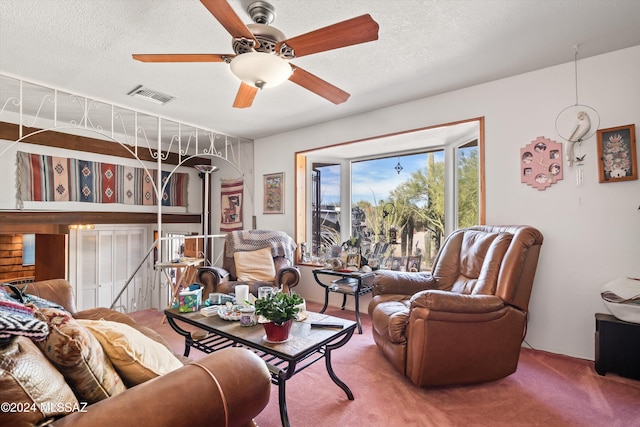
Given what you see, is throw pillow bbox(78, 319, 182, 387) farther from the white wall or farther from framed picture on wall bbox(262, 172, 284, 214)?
framed picture on wall bbox(262, 172, 284, 214)

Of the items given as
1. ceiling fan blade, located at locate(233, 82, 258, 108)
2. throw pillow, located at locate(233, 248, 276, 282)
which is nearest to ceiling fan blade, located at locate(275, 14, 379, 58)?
ceiling fan blade, located at locate(233, 82, 258, 108)

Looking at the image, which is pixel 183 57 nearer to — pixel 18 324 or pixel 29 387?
pixel 18 324

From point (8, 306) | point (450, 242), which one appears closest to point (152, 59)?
point (8, 306)

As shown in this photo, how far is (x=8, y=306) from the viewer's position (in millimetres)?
892

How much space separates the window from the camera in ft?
11.1

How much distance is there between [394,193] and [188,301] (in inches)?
108

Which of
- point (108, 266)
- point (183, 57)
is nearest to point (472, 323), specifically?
point (183, 57)

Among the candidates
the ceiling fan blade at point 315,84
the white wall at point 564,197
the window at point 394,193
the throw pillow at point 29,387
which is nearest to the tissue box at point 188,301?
the throw pillow at point 29,387

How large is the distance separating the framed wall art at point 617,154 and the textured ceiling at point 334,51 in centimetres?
62

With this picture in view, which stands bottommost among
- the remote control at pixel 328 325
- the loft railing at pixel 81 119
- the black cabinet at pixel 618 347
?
the black cabinet at pixel 618 347

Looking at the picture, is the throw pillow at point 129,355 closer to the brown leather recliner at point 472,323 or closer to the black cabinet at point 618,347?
the brown leather recliner at point 472,323

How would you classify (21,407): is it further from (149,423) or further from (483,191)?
(483,191)

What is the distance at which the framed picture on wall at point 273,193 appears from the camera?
4.45 metres

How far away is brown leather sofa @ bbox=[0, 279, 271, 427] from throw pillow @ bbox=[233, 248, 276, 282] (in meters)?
2.52
